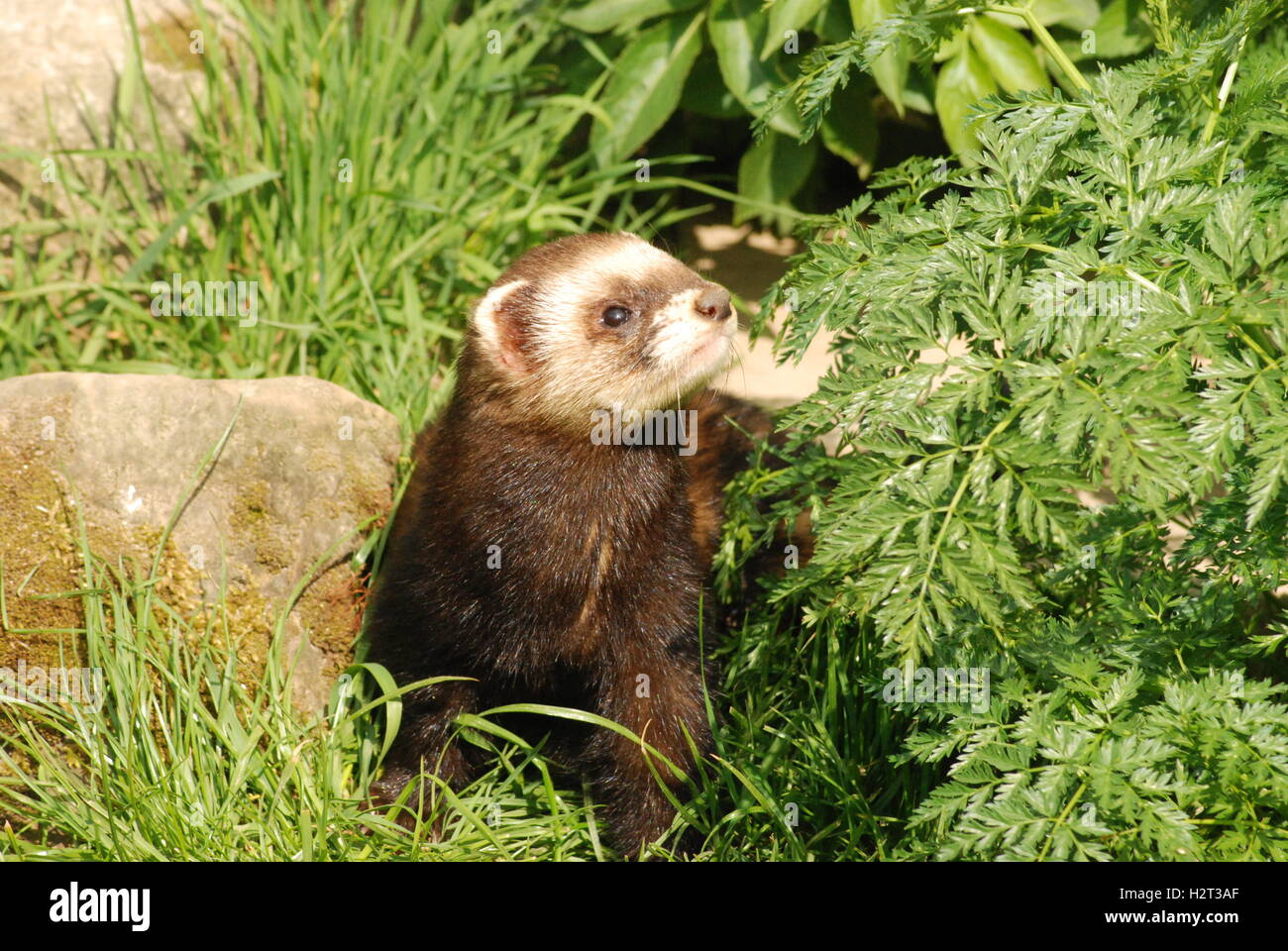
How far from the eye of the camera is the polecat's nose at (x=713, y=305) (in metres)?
3.76

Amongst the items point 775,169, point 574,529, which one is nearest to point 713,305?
point 574,529

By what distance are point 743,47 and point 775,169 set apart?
612mm

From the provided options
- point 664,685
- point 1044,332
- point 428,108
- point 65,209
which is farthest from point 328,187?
point 1044,332

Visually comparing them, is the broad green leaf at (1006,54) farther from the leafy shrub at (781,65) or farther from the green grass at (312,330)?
the green grass at (312,330)

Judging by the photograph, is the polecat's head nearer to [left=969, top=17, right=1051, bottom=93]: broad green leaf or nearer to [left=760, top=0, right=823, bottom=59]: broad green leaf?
[left=760, top=0, right=823, bottom=59]: broad green leaf

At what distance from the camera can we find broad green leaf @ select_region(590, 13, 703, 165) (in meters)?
Answer: 5.84

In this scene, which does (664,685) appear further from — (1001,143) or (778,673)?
(1001,143)

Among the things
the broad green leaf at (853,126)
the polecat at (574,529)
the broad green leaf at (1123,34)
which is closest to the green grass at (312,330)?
the polecat at (574,529)

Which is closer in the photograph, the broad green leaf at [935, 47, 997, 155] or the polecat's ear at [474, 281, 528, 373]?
the polecat's ear at [474, 281, 528, 373]

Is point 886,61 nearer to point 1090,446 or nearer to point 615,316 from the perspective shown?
point 615,316

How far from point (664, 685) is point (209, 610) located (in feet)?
4.96

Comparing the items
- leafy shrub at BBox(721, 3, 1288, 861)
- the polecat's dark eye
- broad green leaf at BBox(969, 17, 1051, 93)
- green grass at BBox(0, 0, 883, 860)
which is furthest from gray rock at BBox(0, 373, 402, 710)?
broad green leaf at BBox(969, 17, 1051, 93)

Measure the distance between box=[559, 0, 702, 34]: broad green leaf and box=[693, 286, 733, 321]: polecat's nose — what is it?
2509mm

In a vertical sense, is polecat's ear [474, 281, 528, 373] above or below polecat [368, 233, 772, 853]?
above
